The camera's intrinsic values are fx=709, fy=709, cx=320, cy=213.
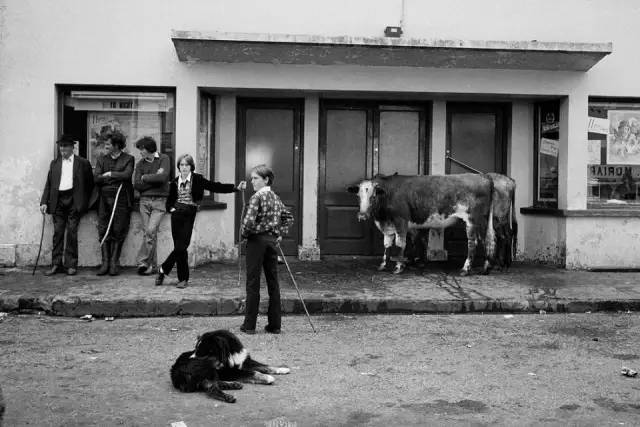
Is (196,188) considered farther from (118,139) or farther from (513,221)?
(513,221)

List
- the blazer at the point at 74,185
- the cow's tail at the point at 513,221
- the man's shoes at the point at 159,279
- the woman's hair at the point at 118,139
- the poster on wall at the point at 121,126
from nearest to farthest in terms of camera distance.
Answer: the man's shoes at the point at 159,279
the blazer at the point at 74,185
the woman's hair at the point at 118,139
the poster on wall at the point at 121,126
the cow's tail at the point at 513,221

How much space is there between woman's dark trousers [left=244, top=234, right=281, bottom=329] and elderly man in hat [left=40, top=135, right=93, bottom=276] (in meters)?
4.26

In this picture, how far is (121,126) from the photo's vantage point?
1160 centimetres

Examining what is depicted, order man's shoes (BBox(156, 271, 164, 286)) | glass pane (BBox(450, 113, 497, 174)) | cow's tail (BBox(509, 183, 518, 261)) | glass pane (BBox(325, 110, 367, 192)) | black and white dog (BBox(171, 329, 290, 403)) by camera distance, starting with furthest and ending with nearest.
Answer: glass pane (BBox(450, 113, 497, 174)) < glass pane (BBox(325, 110, 367, 192)) < cow's tail (BBox(509, 183, 518, 261)) < man's shoes (BBox(156, 271, 164, 286)) < black and white dog (BBox(171, 329, 290, 403))

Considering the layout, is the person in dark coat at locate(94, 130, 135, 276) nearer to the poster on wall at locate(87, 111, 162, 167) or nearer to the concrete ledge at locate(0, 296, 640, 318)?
the poster on wall at locate(87, 111, 162, 167)

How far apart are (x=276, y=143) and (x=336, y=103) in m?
1.29

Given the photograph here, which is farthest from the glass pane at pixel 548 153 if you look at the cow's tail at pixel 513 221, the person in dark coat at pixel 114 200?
the person in dark coat at pixel 114 200

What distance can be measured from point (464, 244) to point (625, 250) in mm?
2687

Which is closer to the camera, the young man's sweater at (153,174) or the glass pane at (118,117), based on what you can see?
the young man's sweater at (153,174)

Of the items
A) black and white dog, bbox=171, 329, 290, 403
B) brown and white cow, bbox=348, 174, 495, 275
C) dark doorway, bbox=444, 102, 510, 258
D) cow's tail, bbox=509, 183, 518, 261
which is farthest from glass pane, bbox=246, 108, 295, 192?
black and white dog, bbox=171, 329, 290, 403

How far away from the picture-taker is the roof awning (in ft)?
34.3

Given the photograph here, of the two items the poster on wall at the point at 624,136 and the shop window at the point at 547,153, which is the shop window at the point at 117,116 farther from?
the poster on wall at the point at 624,136

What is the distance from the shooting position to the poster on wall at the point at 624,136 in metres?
12.2

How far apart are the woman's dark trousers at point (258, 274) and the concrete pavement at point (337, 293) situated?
129cm
